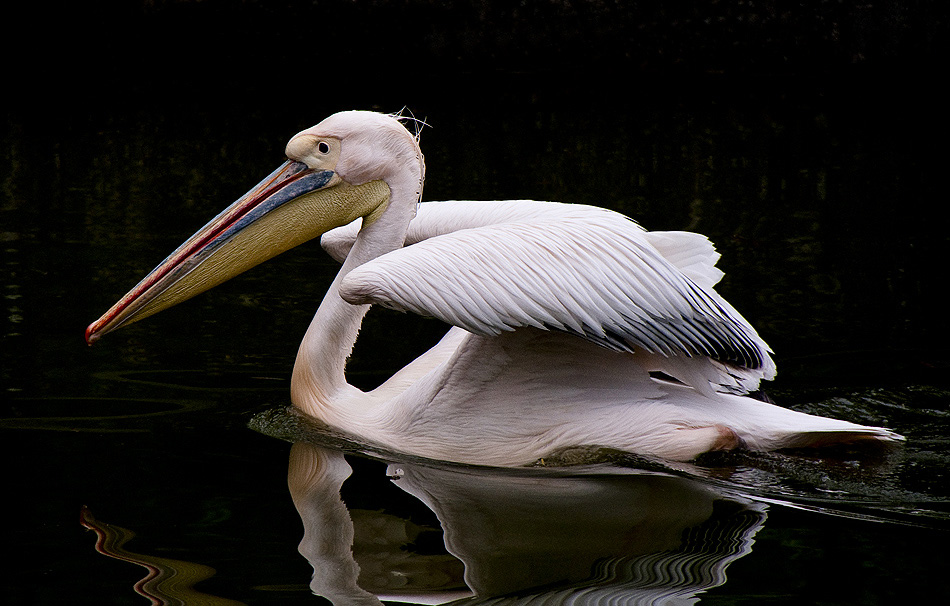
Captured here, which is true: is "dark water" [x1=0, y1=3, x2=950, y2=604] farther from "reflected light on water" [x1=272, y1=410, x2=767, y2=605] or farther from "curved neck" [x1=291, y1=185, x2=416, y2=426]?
"curved neck" [x1=291, y1=185, x2=416, y2=426]

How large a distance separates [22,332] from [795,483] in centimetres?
316

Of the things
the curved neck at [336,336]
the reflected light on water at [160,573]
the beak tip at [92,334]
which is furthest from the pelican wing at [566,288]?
the beak tip at [92,334]

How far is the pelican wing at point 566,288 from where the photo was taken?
3.16 m

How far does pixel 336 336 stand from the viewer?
400 cm

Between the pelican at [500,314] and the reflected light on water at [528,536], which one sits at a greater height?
the pelican at [500,314]

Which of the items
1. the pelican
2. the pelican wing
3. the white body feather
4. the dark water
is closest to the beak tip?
the pelican

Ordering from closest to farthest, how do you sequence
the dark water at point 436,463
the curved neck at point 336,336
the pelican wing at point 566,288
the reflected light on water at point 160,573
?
1. the reflected light on water at point 160,573
2. the dark water at point 436,463
3. the pelican wing at point 566,288
4. the curved neck at point 336,336

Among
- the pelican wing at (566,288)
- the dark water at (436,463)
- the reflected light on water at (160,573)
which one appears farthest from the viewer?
the pelican wing at (566,288)

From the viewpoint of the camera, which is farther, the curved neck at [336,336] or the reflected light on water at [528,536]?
the curved neck at [336,336]

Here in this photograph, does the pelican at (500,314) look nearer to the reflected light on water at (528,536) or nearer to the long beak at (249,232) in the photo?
the long beak at (249,232)

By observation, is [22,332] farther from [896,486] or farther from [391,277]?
[896,486]

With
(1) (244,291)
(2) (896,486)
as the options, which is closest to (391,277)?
(2) (896,486)

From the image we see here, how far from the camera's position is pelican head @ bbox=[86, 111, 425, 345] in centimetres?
395

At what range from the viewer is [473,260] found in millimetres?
3260
